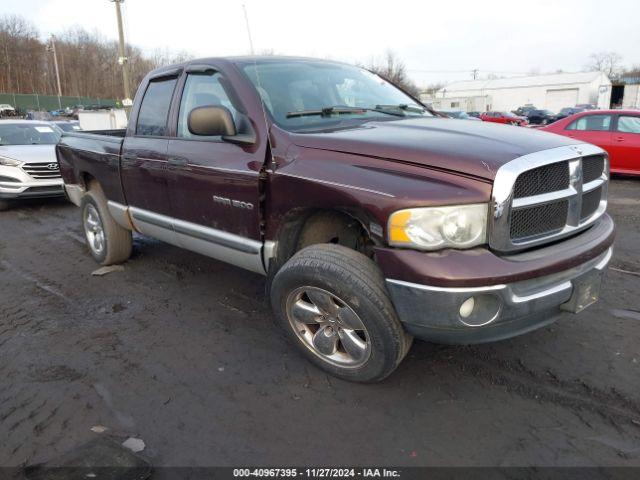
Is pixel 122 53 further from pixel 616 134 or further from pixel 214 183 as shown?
pixel 214 183

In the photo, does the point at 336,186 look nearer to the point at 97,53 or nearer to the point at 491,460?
the point at 491,460

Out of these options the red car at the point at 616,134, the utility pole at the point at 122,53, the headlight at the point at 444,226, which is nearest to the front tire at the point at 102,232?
the headlight at the point at 444,226

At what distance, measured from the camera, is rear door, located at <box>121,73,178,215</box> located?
390cm

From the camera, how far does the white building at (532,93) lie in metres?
63.3

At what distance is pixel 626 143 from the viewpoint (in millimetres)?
9336

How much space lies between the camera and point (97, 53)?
81750 millimetres

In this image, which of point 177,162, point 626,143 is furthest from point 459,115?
point 177,162

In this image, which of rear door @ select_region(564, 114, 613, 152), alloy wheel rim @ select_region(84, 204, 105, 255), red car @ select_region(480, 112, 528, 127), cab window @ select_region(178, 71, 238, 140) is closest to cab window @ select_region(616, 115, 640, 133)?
rear door @ select_region(564, 114, 613, 152)

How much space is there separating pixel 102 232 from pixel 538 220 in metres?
4.35

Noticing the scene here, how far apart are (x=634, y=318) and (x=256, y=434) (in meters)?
2.96

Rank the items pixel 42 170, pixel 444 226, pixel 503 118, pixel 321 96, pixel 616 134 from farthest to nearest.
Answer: pixel 503 118 → pixel 616 134 → pixel 42 170 → pixel 321 96 → pixel 444 226

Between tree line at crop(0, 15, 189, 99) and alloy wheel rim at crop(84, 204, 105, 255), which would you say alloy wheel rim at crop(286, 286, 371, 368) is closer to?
alloy wheel rim at crop(84, 204, 105, 255)

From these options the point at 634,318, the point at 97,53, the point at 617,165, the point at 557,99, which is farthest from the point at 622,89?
the point at 97,53

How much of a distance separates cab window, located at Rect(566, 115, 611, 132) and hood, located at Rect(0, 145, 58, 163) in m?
10.4
